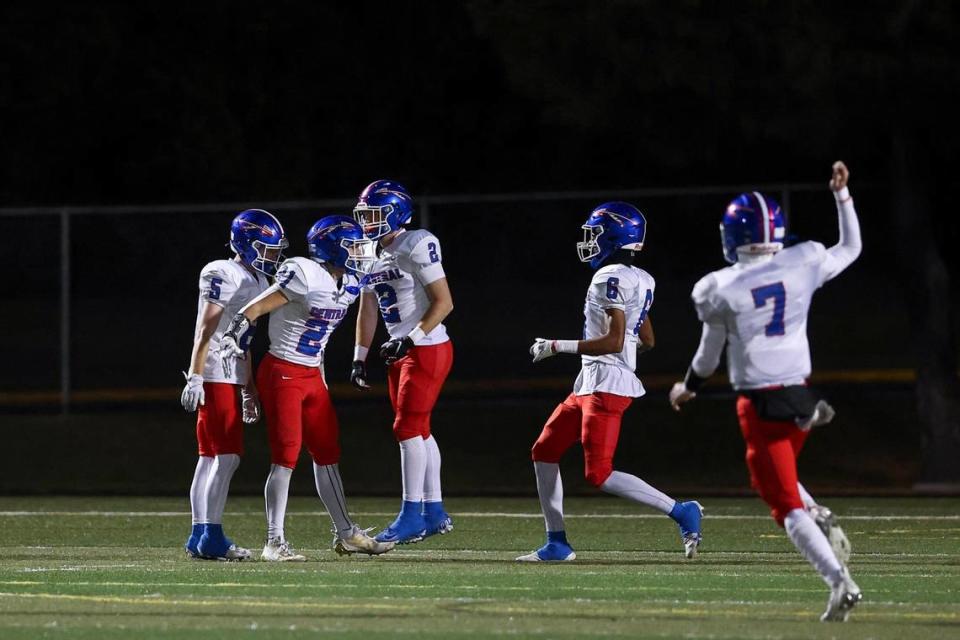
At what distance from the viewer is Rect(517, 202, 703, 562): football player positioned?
39.0 feet

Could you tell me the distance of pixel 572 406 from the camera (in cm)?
1213

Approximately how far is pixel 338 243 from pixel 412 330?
2.76 ft

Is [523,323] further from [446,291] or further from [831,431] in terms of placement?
[446,291]

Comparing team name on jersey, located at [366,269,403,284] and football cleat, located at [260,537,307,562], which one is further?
team name on jersey, located at [366,269,403,284]

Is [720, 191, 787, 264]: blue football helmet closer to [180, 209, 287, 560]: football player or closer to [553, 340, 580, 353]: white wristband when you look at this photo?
[553, 340, 580, 353]: white wristband

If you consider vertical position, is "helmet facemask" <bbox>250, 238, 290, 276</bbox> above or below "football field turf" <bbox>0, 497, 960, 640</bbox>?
above

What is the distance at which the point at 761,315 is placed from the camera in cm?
930

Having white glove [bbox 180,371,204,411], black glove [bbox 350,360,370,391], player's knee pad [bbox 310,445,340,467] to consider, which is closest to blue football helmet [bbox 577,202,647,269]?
black glove [bbox 350,360,370,391]

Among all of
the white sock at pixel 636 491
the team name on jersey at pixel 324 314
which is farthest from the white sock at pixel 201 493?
the white sock at pixel 636 491

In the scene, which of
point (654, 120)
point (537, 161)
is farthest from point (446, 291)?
point (537, 161)

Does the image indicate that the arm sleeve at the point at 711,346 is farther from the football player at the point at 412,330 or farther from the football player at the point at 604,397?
the football player at the point at 412,330

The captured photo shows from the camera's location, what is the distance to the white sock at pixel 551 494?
12.0 m

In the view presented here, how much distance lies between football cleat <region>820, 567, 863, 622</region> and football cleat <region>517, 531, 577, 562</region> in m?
3.32

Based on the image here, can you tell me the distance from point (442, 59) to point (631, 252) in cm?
2290
